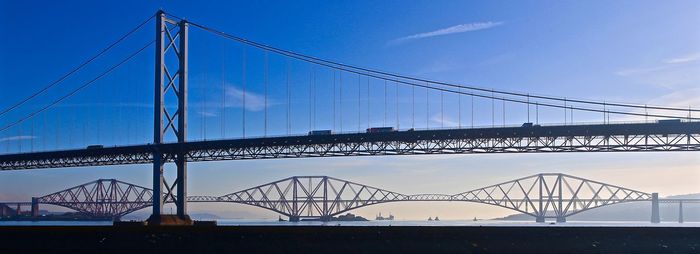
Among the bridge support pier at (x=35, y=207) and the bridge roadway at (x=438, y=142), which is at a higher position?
the bridge roadway at (x=438, y=142)

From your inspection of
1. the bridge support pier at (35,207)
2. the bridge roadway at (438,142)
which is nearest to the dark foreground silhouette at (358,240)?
the bridge roadway at (438,142)

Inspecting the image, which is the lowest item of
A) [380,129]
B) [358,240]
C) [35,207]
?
[35,207]

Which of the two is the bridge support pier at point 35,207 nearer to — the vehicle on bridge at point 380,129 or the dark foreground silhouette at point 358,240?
the vehicle on bridge at point 380,129

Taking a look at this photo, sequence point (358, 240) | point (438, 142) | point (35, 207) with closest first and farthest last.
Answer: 1. point (358, 240)
2. point (438, 142)
3. point (35, 207)

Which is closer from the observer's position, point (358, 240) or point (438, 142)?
point (358, 240)

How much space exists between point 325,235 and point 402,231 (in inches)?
113

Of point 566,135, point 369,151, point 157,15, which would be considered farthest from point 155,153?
point 566,135

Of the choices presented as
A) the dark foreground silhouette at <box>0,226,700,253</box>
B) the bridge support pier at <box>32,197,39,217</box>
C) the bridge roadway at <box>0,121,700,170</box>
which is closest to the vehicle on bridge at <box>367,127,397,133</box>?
the bridge roadway at <box>0,121,700,170</box>

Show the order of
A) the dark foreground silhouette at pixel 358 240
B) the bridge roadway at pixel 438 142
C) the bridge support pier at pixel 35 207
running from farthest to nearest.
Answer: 1. the bridge support pier at pixel 35 207
2. the bridge roadway at pixel 438 142
3. the dark foreground silhouette at pixel 358 240

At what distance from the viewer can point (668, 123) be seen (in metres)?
63.1

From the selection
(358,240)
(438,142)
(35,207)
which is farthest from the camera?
(35,207)

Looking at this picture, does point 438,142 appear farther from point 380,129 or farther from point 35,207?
point 35,207

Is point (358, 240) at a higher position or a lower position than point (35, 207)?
higher

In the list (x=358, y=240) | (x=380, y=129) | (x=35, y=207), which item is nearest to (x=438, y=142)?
(x=380, y=129)
